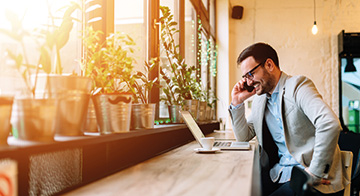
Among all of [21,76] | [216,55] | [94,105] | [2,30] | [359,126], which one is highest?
[216,55]

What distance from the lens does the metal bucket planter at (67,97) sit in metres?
1.13

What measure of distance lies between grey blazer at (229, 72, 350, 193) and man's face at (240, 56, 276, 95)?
0.11 m

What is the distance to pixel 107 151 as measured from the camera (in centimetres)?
162

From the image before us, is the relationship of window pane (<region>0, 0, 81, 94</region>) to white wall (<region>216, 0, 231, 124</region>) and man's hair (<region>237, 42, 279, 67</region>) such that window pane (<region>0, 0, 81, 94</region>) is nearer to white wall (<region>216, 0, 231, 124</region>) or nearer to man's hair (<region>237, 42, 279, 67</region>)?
man's hair (<region>237, 42, 279, 67</region>)

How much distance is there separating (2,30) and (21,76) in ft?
0.66

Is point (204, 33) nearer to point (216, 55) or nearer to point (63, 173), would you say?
point (216, 55)

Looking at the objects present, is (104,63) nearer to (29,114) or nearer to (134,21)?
(29,114)

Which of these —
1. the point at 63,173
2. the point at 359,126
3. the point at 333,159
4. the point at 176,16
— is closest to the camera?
the point at 63,173

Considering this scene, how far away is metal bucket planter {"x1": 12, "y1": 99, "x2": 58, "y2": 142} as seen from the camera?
1.00m

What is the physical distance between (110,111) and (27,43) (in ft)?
1.33

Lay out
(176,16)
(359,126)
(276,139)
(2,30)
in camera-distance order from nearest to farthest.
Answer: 1. (2,30)
2. (276,139)
3. (176,16)
4. (359,126)

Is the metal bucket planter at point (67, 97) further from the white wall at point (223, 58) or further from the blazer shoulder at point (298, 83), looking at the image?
the white wall at point (223, 58)

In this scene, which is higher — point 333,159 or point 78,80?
point 78,80

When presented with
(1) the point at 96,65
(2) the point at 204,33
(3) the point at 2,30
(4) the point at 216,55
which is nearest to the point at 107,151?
(1) the point at 96,65
